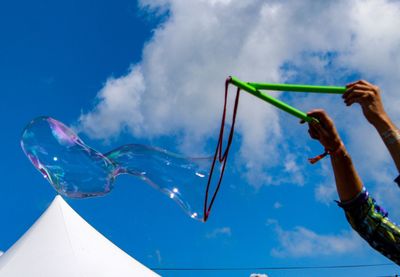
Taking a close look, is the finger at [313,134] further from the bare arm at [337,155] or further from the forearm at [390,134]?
the forearm at [390,134]

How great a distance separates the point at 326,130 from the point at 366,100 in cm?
19

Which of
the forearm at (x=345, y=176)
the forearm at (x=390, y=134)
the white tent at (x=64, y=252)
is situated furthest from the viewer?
the white tent at (x=64, y=252)

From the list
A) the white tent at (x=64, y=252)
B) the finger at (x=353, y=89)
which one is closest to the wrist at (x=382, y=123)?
the finger at (x=353, y=89)

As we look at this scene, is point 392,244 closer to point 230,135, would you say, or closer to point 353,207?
point 353,207

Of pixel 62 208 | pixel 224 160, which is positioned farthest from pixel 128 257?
pixel 224 160

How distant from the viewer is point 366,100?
1692 millimetres

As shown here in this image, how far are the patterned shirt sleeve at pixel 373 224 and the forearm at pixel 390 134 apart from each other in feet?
0.60

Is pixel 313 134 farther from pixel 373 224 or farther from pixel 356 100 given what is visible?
pixel 373 224

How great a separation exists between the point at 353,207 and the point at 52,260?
5873 mm

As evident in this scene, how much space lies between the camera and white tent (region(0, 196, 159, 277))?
22.2ft

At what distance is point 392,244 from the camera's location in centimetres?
168

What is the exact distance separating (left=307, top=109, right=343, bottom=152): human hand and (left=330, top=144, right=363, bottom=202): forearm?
0.08ft

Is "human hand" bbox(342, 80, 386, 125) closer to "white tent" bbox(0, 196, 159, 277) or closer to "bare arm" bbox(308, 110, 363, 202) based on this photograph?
"bare arm" bbox(308, 110, 363, 202)

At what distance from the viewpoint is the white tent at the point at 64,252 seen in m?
6.77
